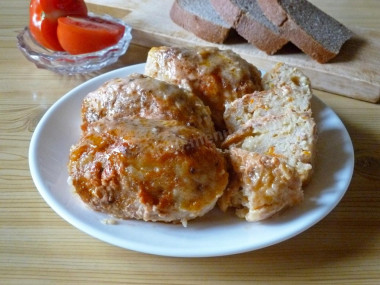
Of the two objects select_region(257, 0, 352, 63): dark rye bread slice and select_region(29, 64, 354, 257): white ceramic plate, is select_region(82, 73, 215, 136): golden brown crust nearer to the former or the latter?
select_region(29, 64, 354, 257): white ceramic plate

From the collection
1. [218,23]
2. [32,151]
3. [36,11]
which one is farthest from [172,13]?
[32,151]

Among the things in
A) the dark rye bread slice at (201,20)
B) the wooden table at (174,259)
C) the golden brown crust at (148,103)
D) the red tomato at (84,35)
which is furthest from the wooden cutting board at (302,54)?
the golden brown crust at (148,103)

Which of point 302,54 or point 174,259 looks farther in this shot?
point 302,54

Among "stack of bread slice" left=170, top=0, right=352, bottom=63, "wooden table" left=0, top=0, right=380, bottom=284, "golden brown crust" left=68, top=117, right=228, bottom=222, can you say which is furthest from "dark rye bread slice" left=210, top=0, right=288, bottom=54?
"golden brown crust" left=68, top=117, right=228, bottom=222

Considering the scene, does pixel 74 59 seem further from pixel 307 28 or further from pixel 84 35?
pixel 307 28

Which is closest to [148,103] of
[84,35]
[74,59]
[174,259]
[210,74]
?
[210,74]

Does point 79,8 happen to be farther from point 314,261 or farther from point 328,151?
point 314,261
